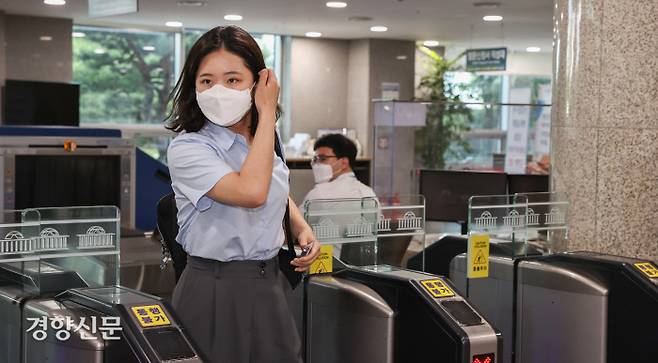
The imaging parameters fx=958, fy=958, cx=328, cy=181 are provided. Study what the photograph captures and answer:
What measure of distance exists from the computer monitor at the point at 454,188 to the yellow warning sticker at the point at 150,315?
5.35 meters

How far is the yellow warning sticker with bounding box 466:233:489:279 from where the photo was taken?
10.7 feet

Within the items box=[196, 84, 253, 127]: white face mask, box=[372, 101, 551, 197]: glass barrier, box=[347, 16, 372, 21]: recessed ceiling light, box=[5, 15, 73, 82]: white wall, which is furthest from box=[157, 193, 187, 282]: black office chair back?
box=[5, 15, 73, 82]: white wall

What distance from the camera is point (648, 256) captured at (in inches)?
150

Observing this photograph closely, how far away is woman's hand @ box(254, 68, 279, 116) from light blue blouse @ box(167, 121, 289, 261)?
0.12 metres

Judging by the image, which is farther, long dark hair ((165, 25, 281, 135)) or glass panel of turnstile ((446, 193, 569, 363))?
glass panel of turnstile ((446, 193, 569, 363))

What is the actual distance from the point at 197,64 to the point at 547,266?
1698 mm

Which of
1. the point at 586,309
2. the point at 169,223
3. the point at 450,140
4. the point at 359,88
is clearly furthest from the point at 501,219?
the point at 359,88

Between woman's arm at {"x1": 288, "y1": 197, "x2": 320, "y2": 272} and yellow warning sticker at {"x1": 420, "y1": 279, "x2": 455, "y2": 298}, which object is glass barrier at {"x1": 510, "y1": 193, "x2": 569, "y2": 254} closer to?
yellow warning sticker at {"x1": 420, "y1": 279, "x2": 455, "y2": 298}

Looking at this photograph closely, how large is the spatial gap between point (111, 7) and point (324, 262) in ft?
16.1

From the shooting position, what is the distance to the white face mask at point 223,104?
2104 mm

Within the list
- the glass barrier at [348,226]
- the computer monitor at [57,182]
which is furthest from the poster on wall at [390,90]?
the glass barrier at [348,226]

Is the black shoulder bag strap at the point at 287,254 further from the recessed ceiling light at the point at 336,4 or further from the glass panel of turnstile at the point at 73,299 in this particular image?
the recessed ceiling light at the point at 336,4

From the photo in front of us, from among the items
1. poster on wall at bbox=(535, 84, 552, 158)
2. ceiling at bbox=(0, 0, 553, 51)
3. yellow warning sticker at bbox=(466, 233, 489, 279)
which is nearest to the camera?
yellow warning sticker at bbox=(466, 233, 489, 279)

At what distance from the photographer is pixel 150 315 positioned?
2.19 meters
